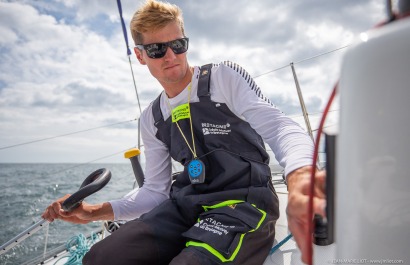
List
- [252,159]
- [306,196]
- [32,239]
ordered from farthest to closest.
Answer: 1. [32,239]
2. [252,159]
3. [306,196]

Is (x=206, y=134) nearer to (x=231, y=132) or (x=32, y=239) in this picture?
(x=231, y=132)

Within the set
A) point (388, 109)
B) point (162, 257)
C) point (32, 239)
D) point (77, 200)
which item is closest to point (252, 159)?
point (162, 257)

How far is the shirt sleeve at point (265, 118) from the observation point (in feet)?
2.69

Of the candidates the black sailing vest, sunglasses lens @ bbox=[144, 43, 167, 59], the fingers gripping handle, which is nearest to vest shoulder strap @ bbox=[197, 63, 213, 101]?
the black sailing vest

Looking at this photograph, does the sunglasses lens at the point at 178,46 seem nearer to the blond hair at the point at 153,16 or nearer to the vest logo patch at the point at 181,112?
the blond hair at the point at 153,16

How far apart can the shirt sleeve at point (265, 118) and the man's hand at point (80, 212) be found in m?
0.80

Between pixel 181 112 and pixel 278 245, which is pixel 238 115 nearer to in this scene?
pixel 181 112

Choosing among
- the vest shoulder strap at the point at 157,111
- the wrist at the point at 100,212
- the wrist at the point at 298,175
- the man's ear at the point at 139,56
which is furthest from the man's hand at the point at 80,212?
the wrist at the point at 298,175

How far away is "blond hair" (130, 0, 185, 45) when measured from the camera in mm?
1502

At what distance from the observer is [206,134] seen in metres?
1.32

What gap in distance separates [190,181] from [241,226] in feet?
1.24

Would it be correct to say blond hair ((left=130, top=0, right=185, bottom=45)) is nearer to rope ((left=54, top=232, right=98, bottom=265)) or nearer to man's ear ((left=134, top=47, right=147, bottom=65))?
man's ear ((left=134, top=47, right=147, bottom=65))

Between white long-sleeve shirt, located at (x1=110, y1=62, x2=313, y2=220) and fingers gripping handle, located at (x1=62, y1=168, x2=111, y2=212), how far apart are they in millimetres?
186

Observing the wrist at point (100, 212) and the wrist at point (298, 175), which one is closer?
the wrist at point (298, 175)
